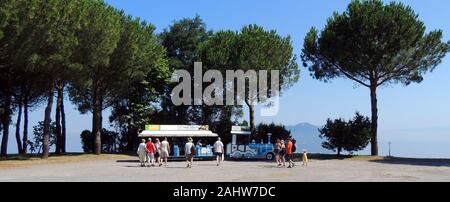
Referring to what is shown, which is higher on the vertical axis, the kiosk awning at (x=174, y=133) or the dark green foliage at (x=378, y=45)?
the dark green foliage at (x=378, y=45)

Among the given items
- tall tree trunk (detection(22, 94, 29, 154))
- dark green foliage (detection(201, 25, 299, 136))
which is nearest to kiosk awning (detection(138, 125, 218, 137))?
dark green foliage (detection(201, 25, 299, 136))

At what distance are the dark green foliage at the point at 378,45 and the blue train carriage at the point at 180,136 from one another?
36.9 feet

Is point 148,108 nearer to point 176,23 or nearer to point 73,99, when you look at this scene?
point 73,99

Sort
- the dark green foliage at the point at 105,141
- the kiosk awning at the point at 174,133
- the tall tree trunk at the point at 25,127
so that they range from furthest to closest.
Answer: the dark green foliage at the point at 105,141 < the tall tree trunk at the point at 25,127 < the kiosk awning at the point at 174,133

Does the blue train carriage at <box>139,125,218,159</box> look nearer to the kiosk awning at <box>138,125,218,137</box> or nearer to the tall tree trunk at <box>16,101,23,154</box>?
the kiosk awning at <box>138,125,218,137</box>

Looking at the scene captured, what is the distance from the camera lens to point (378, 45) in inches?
1513

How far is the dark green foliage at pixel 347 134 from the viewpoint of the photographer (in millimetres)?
40219

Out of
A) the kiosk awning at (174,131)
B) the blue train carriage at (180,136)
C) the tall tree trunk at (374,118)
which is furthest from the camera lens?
the tall tree trunk at (374,118)

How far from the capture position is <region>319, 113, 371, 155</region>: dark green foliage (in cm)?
4022

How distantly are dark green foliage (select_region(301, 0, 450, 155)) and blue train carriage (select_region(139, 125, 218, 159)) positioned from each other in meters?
11.2

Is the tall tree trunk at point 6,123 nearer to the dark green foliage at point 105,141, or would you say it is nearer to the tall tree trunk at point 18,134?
the tall tree trunk at point 18,134

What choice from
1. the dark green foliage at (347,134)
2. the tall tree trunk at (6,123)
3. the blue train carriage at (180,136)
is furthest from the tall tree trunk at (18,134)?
the dark green foliage at (347,134)

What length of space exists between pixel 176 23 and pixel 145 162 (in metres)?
30.2

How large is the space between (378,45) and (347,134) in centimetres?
683
